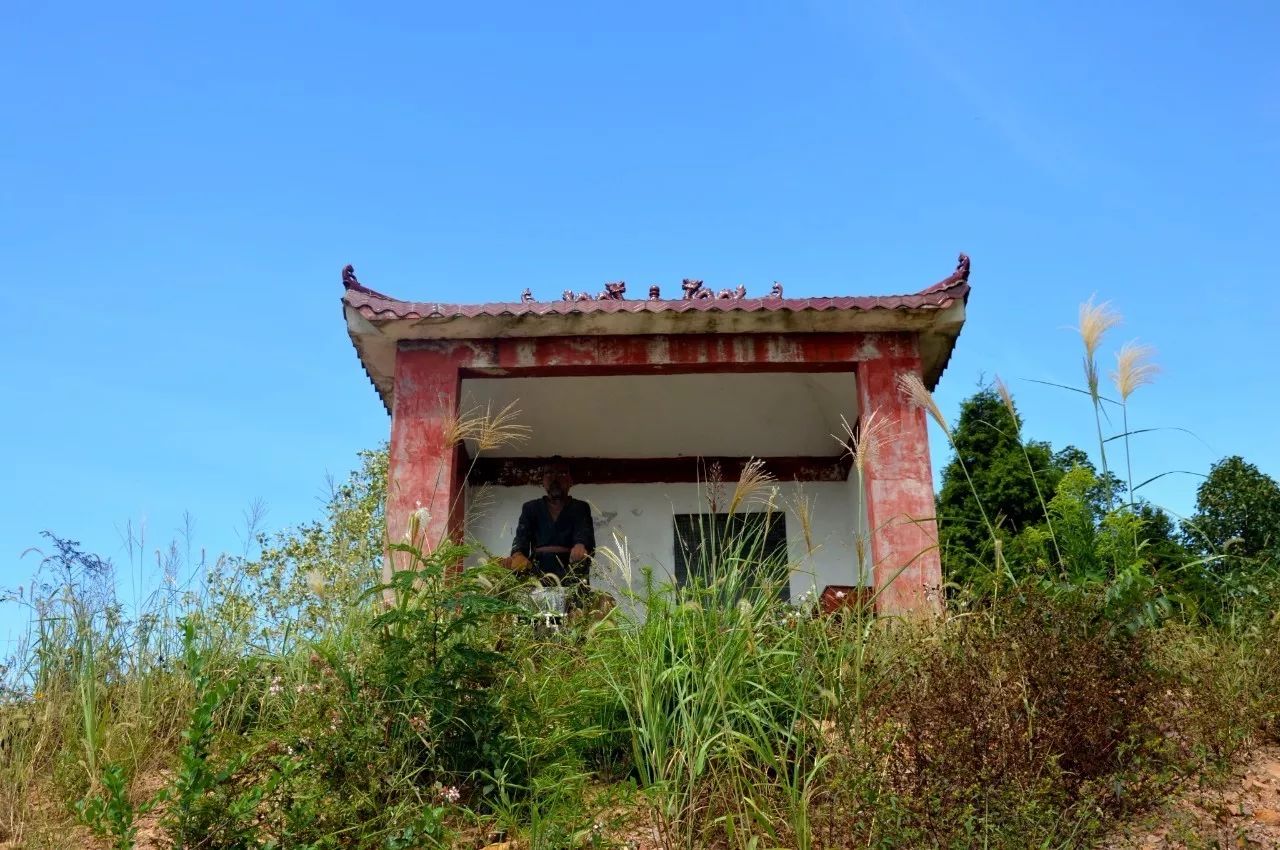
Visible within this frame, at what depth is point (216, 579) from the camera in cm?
661

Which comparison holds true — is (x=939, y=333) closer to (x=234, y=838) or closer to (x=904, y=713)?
(x=904, y=713)

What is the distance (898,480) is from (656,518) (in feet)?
11.5

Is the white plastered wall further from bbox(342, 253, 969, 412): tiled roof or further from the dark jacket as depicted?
bbox(342, 253, 969, 412): tiled roof

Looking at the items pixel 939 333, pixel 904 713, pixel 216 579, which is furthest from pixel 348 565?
pixel 939 333

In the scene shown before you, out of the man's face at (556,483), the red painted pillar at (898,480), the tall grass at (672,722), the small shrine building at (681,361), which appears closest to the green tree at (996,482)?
the small shrine building at (681,361)

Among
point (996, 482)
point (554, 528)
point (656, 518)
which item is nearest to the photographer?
point (554, 528)

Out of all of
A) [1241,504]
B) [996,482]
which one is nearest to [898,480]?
[996,482]

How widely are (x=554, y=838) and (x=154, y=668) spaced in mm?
2711

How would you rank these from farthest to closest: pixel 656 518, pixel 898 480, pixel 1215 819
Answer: pixel 656 518 → pixel 898 480 → pixel 1215 819

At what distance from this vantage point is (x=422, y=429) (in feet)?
28.9

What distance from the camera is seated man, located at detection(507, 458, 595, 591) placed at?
10.1 meters

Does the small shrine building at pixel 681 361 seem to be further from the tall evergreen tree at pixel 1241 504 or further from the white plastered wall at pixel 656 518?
the tall evergreen tree at pixel 1241 504

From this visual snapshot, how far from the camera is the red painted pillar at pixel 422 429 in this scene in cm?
866

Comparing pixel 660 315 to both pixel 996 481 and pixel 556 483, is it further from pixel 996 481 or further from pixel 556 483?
pixel 996 481
